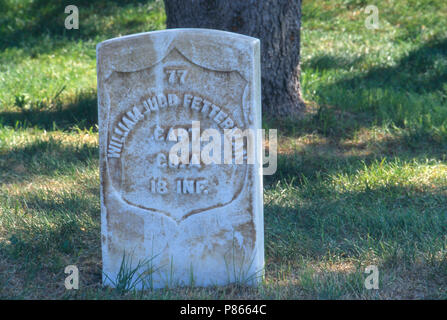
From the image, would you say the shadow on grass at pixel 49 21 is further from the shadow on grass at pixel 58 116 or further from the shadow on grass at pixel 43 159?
the shadow on grass at pixel 43 159

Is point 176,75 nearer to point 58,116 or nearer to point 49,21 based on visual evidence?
point 58,116

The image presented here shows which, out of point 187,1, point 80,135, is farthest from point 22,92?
point 187,1

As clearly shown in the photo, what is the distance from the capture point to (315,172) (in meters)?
4.42

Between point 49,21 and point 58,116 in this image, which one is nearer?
point 58,116

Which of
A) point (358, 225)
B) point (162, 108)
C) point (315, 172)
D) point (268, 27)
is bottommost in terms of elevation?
point (358, 225)

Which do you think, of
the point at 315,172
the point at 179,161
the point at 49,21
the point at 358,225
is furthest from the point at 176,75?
the point at 49,21

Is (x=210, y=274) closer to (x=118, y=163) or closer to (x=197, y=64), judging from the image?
(x=118, y=163)

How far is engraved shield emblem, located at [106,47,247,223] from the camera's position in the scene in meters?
2.85

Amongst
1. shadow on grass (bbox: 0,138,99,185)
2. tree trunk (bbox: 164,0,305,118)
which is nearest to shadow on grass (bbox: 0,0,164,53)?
shadow on grass (bbox: 0,138,99,185)

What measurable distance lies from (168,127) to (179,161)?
183 millimetres

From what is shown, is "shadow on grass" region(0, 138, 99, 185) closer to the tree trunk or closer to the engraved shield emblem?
the tree trunk

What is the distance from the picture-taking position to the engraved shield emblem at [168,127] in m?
2.85

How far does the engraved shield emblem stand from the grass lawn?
50cm

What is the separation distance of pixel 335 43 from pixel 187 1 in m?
3.46
